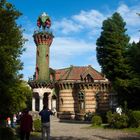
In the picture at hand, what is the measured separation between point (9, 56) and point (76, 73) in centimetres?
4889

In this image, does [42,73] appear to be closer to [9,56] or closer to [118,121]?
[118,121]

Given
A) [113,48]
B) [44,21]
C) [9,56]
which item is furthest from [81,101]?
[9,56]

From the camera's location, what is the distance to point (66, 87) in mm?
68125

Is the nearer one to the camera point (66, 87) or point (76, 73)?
point (66, 87)

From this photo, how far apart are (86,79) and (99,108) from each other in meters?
5.38

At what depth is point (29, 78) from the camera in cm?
7062

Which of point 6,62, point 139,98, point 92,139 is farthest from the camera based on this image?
point 139,98

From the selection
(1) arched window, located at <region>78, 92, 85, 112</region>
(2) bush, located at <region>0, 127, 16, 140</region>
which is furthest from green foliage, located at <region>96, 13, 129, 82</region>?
(2) bush, located at <region>0, 127, 16, 140</region>

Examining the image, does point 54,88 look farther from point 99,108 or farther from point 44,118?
point 44,118

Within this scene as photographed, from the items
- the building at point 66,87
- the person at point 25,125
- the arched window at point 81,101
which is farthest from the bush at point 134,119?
the arched window at point 81,101

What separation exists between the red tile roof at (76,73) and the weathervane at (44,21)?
328 inches

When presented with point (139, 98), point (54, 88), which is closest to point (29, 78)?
point (54, 88)

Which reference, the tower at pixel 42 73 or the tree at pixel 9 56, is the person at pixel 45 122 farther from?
the tower at pixel 42 73

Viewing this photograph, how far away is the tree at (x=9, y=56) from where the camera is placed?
71.7ft
